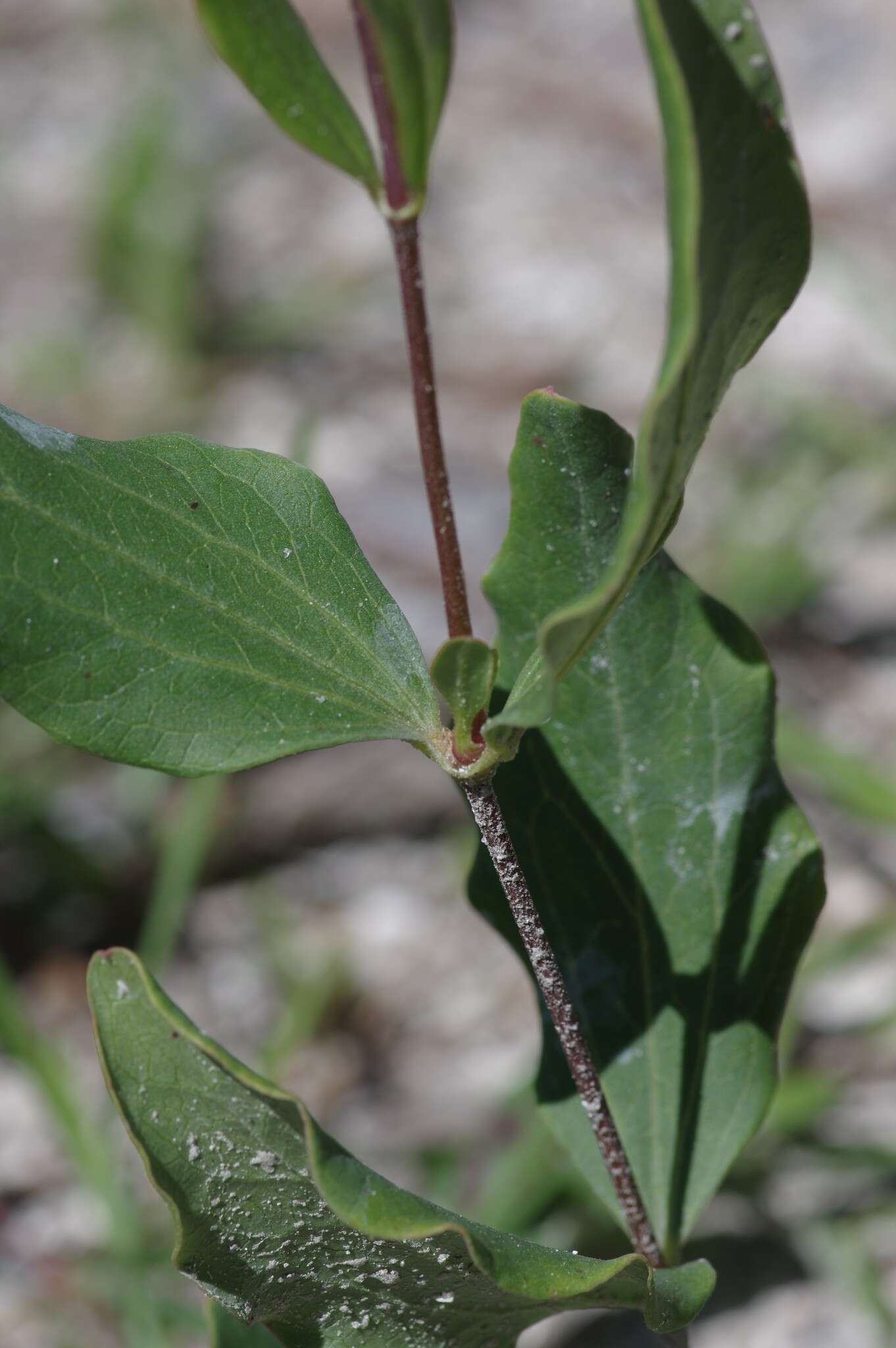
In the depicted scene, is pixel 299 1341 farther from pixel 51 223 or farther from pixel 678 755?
pixel 51 223

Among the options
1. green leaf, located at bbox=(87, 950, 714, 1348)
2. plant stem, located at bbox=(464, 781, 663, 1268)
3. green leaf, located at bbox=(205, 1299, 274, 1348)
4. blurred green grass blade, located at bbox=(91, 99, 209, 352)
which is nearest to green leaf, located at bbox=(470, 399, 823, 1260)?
plant stem, located at bbox=(464, 781, 663, 1268)

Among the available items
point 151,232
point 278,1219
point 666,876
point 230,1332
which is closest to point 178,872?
point 230,1332

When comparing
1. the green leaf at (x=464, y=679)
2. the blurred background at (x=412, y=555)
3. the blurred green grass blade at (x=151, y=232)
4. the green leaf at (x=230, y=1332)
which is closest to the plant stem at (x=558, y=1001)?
the green leaf at (x=464, y=679)

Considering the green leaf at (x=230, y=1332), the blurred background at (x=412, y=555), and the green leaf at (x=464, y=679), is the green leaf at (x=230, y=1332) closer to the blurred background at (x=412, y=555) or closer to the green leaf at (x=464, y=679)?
the green leaf at (x=464, y=679)

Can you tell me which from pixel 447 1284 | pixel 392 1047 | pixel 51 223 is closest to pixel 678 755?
pixel 447 1284

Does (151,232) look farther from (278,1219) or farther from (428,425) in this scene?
(278,1219)

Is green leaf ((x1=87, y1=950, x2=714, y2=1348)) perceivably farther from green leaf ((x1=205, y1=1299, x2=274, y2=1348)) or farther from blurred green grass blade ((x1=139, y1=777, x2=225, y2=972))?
blurred green grass blade ((x1=139, y1=777, x2=225, y2=972))

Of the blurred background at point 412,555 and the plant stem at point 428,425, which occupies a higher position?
the plant stem at point 428,425
